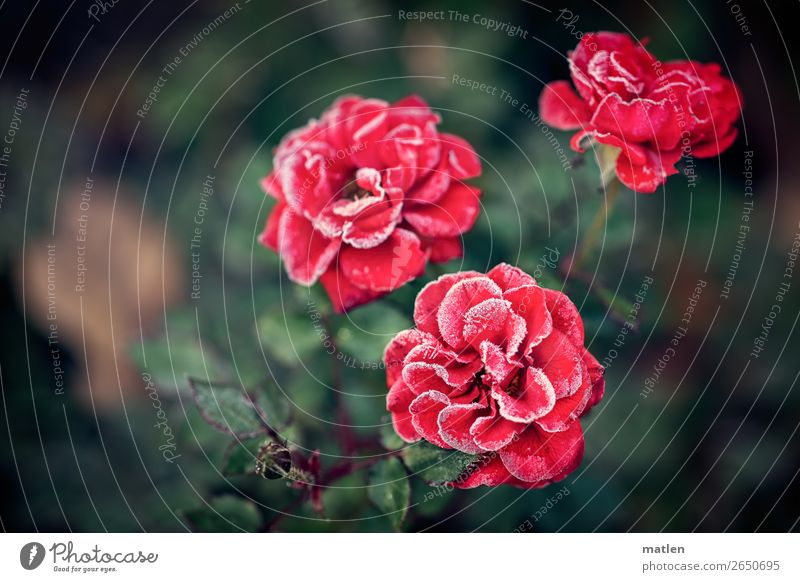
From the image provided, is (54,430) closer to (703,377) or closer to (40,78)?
(40,78)

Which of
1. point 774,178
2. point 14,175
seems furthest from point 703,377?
point 14,175

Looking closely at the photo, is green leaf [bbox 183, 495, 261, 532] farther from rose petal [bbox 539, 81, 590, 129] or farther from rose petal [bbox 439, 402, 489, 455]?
rose petal [bbox 539, 81, 590, 129]

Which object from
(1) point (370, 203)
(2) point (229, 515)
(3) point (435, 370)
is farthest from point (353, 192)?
(2) point (229, 515)

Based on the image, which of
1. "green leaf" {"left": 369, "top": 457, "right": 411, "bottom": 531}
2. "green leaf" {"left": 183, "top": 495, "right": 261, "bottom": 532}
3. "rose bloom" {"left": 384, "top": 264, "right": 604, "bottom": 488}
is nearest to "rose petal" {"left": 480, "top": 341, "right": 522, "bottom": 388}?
"rose bloom" {"left": 384, "top": 264, "right": 604, "bottom": 488}

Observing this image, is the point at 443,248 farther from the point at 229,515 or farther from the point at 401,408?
the point at 229,515

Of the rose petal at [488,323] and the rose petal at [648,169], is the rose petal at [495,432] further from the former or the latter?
the rose petal at [648,169]
